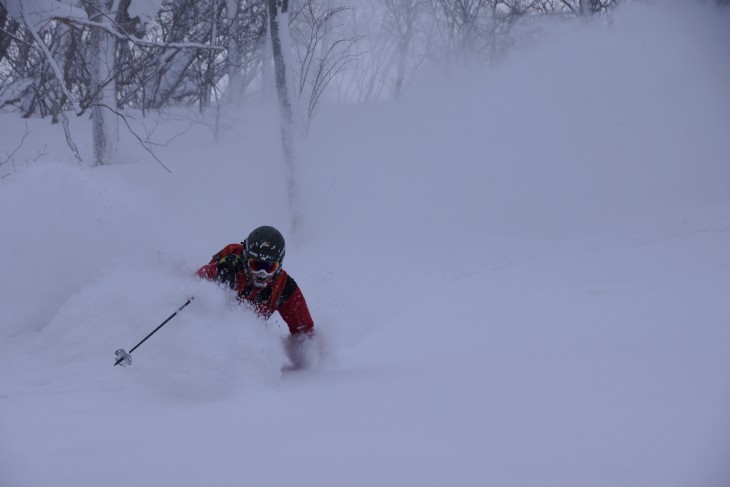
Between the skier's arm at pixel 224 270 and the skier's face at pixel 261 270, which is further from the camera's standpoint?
the skier's arm at pixel 224 270

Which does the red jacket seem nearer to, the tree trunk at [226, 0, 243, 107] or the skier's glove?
the skier's glove

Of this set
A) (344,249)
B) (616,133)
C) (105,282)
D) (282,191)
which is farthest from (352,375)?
(616,133)

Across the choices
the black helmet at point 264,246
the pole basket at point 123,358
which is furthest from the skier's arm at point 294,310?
the pole basket at point 123,358

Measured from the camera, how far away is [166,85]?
54.8ft

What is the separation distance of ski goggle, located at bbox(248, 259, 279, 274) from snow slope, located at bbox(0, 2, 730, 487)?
0.99 ft

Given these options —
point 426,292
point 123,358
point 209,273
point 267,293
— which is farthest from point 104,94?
point 123,358

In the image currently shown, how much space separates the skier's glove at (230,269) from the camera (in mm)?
4492

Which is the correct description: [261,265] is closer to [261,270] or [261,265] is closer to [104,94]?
[261,270]

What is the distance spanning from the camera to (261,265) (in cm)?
429

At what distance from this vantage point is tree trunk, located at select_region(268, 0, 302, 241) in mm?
10992

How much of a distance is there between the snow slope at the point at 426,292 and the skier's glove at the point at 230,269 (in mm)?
244

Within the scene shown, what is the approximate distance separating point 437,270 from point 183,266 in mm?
6086

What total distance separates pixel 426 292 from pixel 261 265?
510 centimetres

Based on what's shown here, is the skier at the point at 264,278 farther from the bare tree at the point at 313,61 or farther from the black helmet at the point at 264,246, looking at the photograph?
the bare tree at the point at 313,61
